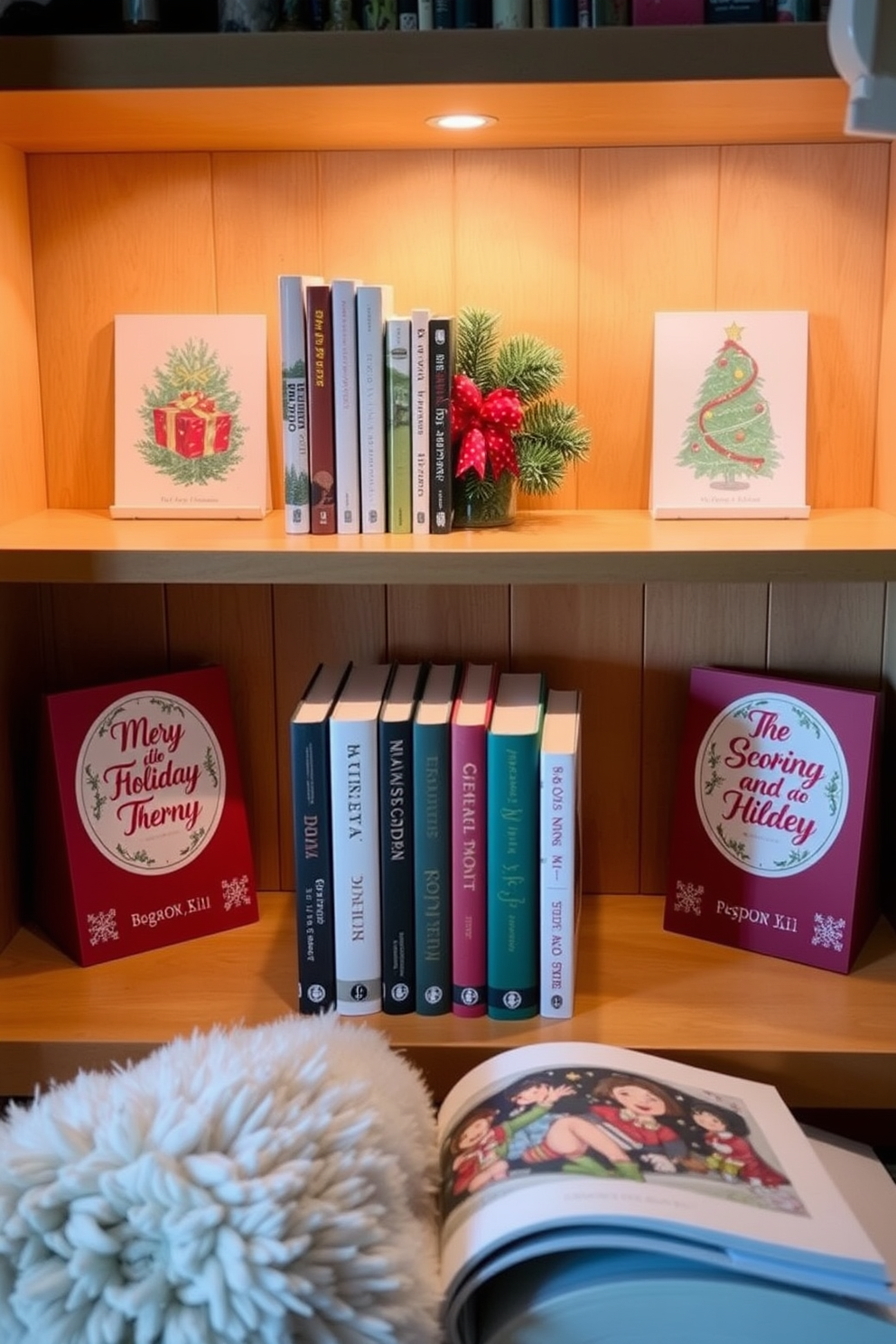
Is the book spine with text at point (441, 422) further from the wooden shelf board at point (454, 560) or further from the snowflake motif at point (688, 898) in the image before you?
the snowflake motif at point (688, 898)

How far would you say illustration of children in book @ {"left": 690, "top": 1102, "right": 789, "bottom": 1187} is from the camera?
2.94 ft

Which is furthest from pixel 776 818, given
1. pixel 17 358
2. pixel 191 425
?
pixel 17 358

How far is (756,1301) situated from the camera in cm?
81

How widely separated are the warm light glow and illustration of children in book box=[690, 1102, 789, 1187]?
31.3 inches

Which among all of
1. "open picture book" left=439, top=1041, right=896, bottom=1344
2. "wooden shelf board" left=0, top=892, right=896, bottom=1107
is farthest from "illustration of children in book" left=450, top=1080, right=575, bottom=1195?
"wooden shelf board" left=0, top=892, right=896, bottom=1107

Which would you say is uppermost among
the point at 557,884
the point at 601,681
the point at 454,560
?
the point at 454,560

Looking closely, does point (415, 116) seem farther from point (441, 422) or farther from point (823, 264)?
point (823, 264)

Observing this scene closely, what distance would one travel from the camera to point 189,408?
1.30 metres

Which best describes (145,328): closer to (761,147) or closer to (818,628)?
(761,147)

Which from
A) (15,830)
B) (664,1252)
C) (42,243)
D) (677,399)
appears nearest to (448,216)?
(677,399)

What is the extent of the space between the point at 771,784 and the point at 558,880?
24 cm

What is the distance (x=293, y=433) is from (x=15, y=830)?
1.55 ft

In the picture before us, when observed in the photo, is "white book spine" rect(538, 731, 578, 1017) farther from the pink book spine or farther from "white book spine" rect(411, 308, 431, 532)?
"white book spine" rect(411, 308, 431, 532)

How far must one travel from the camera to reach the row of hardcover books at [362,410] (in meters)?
1.13
